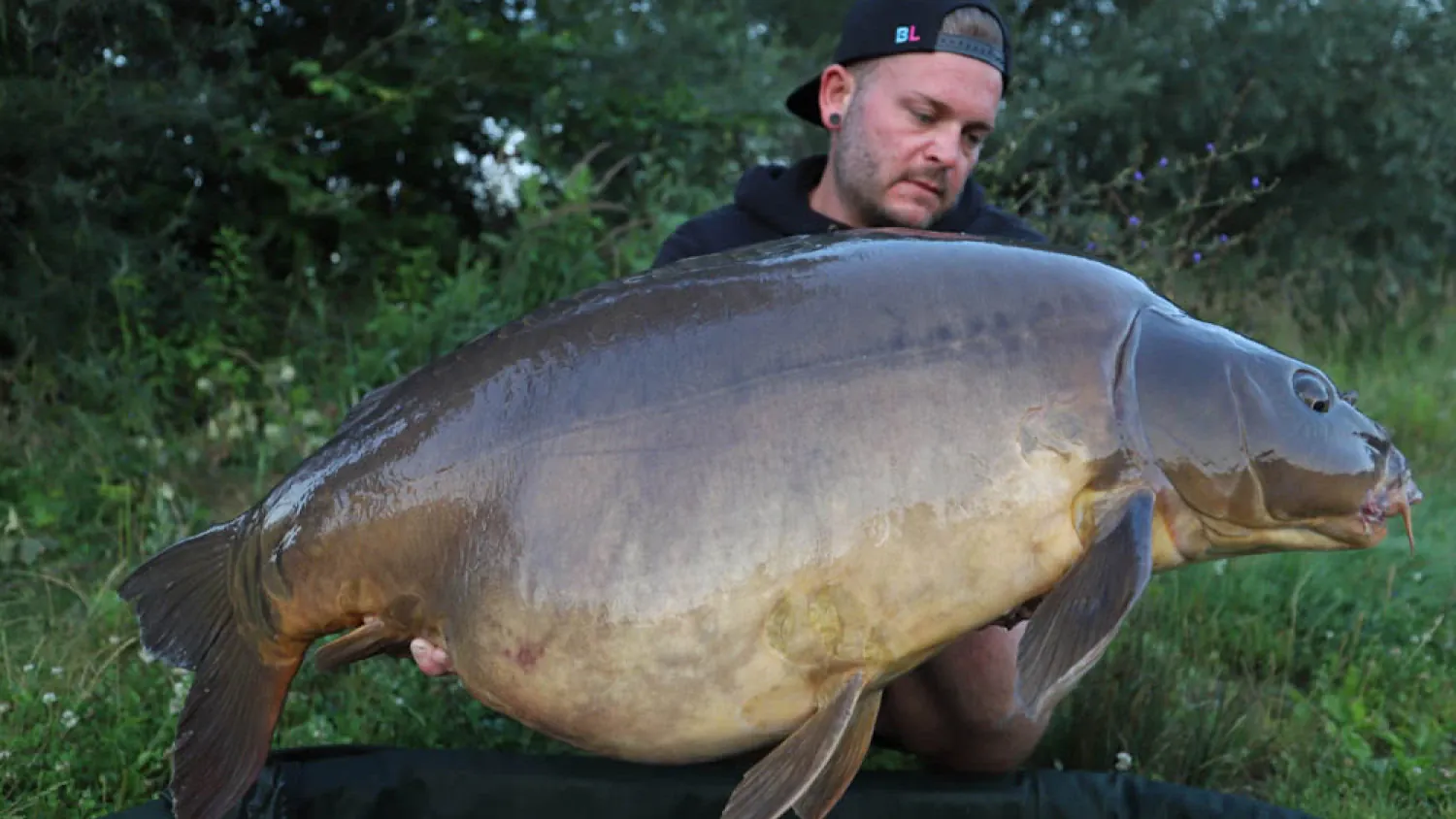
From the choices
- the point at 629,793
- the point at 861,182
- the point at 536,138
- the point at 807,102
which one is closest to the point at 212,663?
the point at 629,793

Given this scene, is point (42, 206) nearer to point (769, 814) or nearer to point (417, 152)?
point (417, 152)

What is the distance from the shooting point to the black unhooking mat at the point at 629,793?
5.29ft

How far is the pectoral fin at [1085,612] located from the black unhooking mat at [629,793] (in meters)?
0.61

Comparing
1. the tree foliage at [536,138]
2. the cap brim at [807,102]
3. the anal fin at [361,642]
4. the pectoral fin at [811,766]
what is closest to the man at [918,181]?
the cap brim at [807,102]

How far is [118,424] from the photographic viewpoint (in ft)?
10.3

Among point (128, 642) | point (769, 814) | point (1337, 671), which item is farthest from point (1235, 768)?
point (128, 642)

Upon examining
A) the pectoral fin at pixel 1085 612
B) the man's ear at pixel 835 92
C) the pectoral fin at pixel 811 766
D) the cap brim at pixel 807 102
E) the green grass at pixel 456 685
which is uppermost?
the man's ear at pixel 835 92

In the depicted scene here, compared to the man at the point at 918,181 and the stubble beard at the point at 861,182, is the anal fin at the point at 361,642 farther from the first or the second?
the stubble beard at the point at 861,182

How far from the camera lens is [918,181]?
2.03 metres

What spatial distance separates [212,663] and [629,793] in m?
0.59

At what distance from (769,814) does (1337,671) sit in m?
1.54

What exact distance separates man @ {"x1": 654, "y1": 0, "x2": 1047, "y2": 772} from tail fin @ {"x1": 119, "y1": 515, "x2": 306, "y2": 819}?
95 centimetres

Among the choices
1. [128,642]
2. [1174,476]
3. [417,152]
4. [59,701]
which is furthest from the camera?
[417,152]

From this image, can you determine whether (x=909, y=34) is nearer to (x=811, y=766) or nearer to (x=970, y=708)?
(x=970, y=708)
